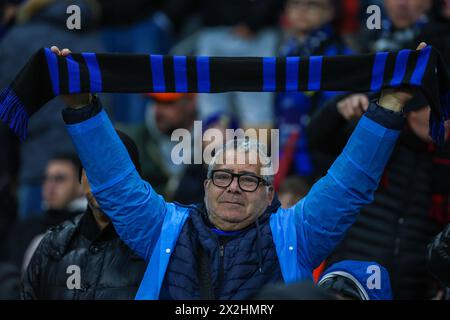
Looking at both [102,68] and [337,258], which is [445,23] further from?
[102,68]

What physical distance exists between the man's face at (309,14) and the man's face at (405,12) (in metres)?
0.53

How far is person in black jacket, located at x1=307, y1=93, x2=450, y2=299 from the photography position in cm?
599

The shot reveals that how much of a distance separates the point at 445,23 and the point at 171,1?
2.86 meters

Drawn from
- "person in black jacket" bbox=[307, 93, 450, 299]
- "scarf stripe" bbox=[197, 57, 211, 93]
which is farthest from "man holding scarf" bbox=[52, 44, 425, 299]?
"person in black jacket" bbox=[307, 93, 450, 299]

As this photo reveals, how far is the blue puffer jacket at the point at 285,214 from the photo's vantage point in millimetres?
4629

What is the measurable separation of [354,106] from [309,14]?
1.49m

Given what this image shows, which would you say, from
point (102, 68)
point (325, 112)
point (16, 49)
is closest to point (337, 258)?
point (325, 112)

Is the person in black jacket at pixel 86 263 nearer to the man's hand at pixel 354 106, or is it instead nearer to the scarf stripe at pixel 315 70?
the scarf stripe at pixel 315 70

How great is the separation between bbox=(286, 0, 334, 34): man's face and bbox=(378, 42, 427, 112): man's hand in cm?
255

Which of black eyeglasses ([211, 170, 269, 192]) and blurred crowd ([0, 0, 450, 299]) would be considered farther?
blurred crowd ([0, 0, 450, 299])

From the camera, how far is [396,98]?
4.64 meters

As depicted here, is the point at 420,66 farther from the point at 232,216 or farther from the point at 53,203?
the point at 53,203

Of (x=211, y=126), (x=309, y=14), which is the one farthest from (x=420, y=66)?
(x=211, y=126)

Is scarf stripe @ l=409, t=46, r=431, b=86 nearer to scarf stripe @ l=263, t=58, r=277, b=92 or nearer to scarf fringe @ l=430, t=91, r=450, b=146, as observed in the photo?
scarf fringe @ l=430, t=91, r=450, b=146
